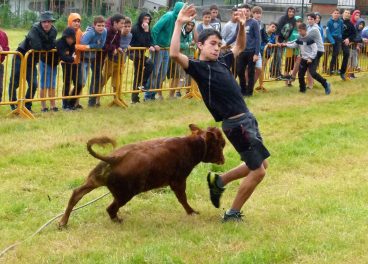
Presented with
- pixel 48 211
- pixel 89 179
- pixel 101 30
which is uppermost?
pixel 101 30

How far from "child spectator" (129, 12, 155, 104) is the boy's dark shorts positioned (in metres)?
6.80

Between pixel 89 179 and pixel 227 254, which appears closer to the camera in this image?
pixel 227 254

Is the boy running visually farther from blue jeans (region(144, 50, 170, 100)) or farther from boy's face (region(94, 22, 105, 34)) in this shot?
blue jeans (region(144, 50, 170, 100))

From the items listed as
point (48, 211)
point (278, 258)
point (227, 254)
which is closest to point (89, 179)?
point (48, 211)

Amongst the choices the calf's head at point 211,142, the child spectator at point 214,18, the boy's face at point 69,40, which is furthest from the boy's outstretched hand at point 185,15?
the child spectator at point 214,18

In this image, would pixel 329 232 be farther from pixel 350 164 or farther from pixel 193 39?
pixel 193 39

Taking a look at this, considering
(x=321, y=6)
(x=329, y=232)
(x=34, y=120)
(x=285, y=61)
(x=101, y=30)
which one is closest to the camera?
(x=329, y=232)

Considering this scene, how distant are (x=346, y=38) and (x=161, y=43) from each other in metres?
6.29

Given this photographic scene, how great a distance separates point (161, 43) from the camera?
13031 millimetres

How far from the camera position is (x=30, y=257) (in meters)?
5.36

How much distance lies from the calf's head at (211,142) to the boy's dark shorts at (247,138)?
24cm

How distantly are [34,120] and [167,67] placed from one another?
3.53 metres

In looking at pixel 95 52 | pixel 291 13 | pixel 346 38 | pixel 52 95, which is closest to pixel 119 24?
pixel 95 52

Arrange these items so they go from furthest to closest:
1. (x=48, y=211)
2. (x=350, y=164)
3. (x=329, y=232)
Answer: (x=350, y=164)
(x=48, y=211)
(x=329, y=232)
